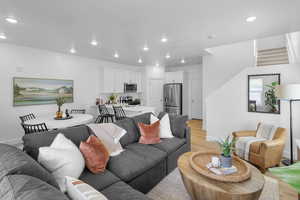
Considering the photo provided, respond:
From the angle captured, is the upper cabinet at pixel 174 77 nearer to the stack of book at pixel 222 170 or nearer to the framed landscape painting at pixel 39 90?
the framed landscape painting at pixel 39 90

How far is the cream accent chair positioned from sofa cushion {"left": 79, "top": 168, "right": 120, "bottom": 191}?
7.92 feet

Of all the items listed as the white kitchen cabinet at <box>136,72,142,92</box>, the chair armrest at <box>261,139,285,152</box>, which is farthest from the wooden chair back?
the chair armrest at <box>261,139,285,152</box>

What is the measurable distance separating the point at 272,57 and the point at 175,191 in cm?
491

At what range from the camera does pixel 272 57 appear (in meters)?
4.49

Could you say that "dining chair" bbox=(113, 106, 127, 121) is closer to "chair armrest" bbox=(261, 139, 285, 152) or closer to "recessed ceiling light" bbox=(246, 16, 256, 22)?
"chair armrest" bbox=(261, 139, 285, 152)

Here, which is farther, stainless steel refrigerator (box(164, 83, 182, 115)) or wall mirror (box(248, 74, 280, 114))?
stainless steel refrigerator (box(164, 83, 182, 115))

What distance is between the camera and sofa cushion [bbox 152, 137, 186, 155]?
2.42 metres

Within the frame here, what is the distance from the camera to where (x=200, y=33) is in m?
3.10

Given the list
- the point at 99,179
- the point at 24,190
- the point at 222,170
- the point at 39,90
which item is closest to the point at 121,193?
the point at 99,179

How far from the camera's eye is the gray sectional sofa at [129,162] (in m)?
1.31

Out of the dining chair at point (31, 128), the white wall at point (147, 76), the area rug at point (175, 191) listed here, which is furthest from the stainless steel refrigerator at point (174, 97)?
the dining chair at point (31, 128)

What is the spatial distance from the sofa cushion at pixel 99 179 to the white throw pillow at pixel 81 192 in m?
0.41

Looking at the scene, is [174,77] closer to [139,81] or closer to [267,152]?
[139,81]

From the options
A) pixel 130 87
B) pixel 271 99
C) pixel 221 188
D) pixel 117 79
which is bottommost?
pixel 221 188
